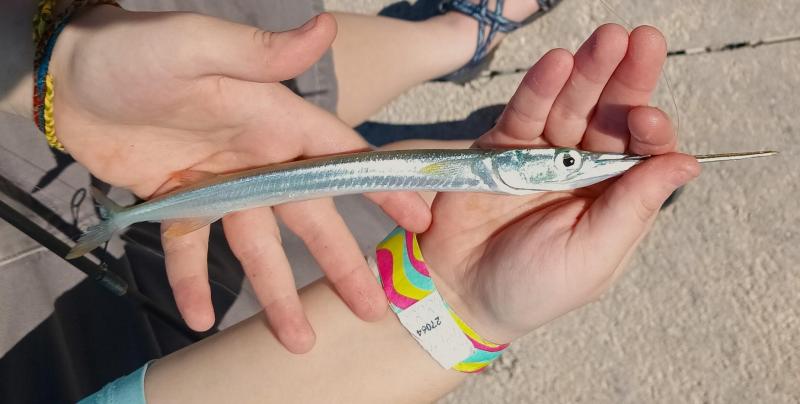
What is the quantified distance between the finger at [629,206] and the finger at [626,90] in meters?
0.22

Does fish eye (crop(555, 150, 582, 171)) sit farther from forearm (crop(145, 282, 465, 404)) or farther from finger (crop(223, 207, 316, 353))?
finger (crop(223, 207, 316, 353))

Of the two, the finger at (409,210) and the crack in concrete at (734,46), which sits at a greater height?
the crack in concrete at (734,46)

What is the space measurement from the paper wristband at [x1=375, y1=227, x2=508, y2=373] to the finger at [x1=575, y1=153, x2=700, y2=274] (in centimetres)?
54

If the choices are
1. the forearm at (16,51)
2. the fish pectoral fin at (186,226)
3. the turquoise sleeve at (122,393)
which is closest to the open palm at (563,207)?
the fish pectoral fin at (186,226)

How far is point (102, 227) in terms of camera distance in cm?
215

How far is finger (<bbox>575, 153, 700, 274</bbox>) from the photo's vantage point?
1.61 meters

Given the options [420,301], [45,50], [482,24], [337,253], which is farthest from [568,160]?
[45,50]

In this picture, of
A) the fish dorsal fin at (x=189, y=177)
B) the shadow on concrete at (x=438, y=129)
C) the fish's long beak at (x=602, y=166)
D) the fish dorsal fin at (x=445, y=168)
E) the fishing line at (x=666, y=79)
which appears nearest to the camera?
the fish's long beak at (x=602, y=166)

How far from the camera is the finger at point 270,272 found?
211 centimetres

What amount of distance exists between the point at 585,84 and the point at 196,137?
1.31m

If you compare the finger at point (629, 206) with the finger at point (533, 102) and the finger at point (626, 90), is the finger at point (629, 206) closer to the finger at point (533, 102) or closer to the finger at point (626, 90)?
the finger at point (626, 90)

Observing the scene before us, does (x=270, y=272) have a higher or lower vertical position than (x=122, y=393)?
higher

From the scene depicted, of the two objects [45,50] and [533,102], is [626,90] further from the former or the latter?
[45,50]

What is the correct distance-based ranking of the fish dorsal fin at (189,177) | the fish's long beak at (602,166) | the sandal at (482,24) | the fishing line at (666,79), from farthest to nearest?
the sandal at (482,24)
the fishing line at (666,79)
the fish dorsal fin at (189,177)
the fish's long beak at (602,166)
